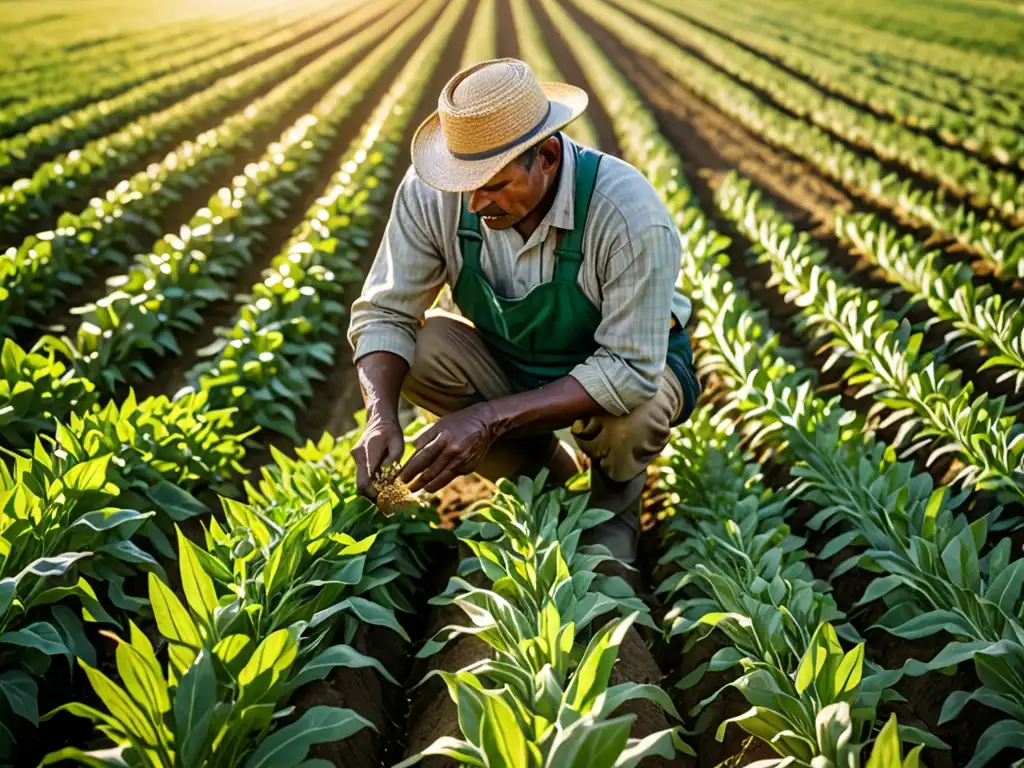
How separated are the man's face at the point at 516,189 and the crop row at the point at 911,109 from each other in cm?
670

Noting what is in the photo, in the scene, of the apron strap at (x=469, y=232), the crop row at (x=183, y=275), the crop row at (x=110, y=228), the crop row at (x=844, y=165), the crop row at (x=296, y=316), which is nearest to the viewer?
the apron strap at (x=469, y=232)

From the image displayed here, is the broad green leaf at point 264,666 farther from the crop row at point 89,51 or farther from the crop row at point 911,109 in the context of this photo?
the crop row at point 89,51

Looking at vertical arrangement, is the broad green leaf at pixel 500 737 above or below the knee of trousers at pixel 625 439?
above

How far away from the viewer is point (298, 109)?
40.9ft

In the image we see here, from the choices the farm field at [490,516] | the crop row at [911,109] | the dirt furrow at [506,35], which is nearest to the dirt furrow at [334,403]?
the farm field at [490,516]

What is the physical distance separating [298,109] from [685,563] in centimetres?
1089

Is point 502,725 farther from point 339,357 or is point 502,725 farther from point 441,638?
point 339,357

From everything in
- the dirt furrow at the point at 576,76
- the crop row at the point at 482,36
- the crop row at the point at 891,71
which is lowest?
the crop row at the point at 891,71

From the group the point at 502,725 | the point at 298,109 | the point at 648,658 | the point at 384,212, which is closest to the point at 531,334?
the point at 648,658

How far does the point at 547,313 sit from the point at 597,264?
229 millimetres

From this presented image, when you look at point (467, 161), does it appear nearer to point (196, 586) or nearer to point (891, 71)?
point (196, 586)

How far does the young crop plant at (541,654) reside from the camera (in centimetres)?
181

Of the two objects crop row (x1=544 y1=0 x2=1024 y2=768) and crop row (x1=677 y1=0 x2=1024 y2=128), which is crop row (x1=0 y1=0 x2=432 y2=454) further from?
crop row (x1=677 y1=0 x2=1024 y2=128)

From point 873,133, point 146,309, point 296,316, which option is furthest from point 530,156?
point 873,133
